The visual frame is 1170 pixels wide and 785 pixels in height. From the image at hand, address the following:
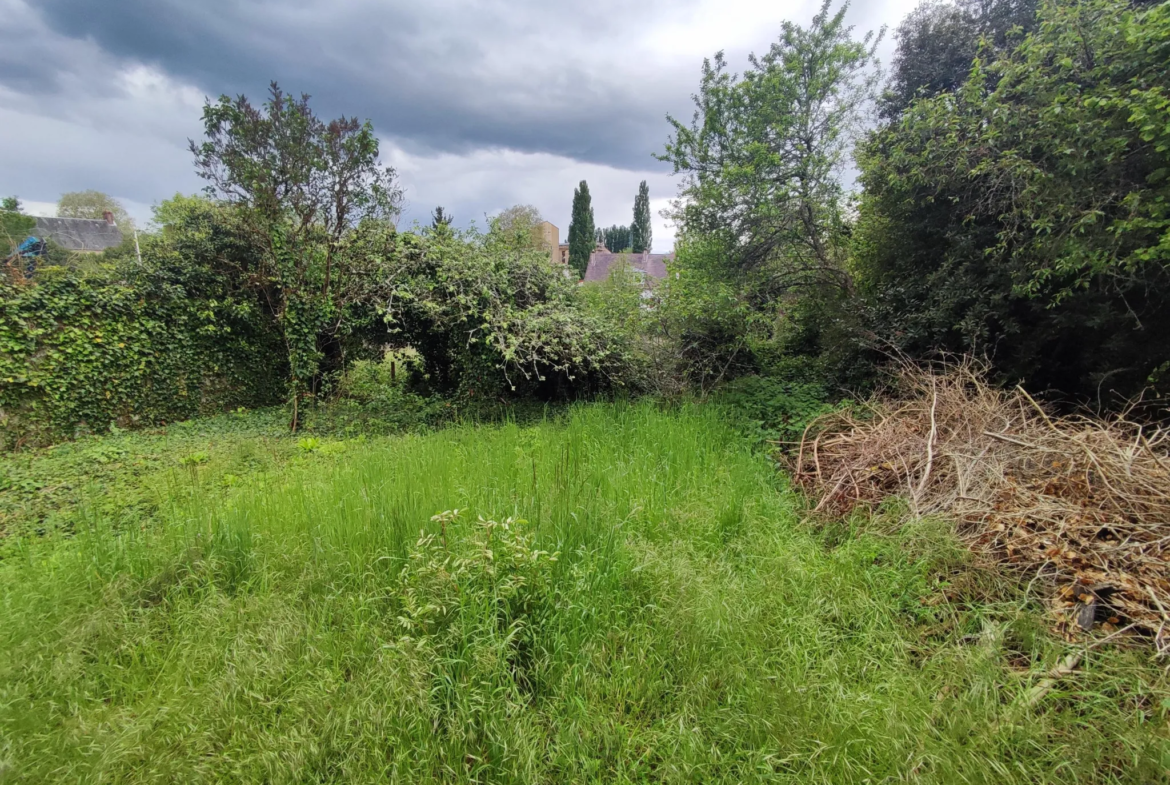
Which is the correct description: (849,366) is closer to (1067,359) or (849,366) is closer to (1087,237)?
(1067,359)

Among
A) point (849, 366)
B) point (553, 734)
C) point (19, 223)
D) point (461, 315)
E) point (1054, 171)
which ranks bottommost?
point (553, 734)

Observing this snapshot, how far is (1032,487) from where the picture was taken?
304cm

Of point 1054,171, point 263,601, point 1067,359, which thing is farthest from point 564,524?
point 1067,359

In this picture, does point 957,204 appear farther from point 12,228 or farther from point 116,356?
point 12,228

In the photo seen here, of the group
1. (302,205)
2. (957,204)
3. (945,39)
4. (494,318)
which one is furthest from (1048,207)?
(302,205)

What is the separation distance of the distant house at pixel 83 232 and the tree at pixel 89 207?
1.60m

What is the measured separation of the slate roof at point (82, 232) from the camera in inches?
1040

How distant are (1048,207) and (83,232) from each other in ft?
149

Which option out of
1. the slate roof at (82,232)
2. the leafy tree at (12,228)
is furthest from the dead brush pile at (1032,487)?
the slate roof at (82,232)

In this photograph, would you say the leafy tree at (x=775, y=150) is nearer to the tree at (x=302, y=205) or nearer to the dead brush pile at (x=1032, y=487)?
the dead brush pile at (x=1032, y=487)

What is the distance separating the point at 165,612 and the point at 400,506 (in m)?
1.24

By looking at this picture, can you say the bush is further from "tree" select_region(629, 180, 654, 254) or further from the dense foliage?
"tree" select_region(629, 180, 654, 254)

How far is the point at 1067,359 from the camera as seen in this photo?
5.32m

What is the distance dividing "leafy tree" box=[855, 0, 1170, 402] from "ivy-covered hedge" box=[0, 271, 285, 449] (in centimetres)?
1055
